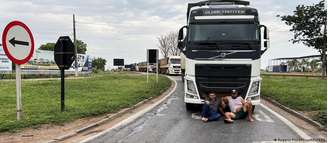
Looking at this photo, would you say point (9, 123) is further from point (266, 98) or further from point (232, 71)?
point (266, 98)


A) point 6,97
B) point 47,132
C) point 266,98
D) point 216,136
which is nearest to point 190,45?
point 216,136

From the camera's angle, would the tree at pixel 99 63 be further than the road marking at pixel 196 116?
Yes

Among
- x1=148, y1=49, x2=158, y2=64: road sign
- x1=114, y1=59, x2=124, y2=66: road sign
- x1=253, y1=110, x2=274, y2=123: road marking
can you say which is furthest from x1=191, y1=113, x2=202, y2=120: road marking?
x1=114, y1=59, x2=124, y2=66: road sign

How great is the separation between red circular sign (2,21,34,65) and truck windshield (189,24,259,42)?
5.00 meters

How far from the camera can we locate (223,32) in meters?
12.7

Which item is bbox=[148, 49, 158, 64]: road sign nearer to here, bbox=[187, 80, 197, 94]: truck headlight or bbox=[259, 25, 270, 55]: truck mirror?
bbox=[187, 80, 197, 94]: truck headlight

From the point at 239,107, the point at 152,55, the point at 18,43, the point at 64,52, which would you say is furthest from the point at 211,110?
the point at 152,55

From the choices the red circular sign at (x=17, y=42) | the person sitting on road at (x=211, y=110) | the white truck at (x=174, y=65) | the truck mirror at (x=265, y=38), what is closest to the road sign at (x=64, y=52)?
the red circular sign at (x=17, y=42)

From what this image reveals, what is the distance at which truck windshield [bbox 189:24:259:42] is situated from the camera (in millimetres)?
12604

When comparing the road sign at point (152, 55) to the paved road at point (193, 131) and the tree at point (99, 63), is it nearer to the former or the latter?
the paved road at point (193, 131)

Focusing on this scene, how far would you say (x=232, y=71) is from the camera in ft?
41.1

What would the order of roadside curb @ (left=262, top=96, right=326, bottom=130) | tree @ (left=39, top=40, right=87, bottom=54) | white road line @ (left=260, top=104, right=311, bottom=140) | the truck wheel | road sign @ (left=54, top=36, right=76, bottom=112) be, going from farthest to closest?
tree @ (left=39, top=40, right=87, bottom=54) < the truck wheel < road sign @ (left=54, top=36, right=76, bottom=112) < roadside curb @ (left=262, top=96, right=326, bottom=130) < white road line @ (left=260, top=104, right=311, bottom=140)

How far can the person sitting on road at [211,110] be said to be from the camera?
1168cm

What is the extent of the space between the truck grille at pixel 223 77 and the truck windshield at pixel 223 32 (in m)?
0.88
